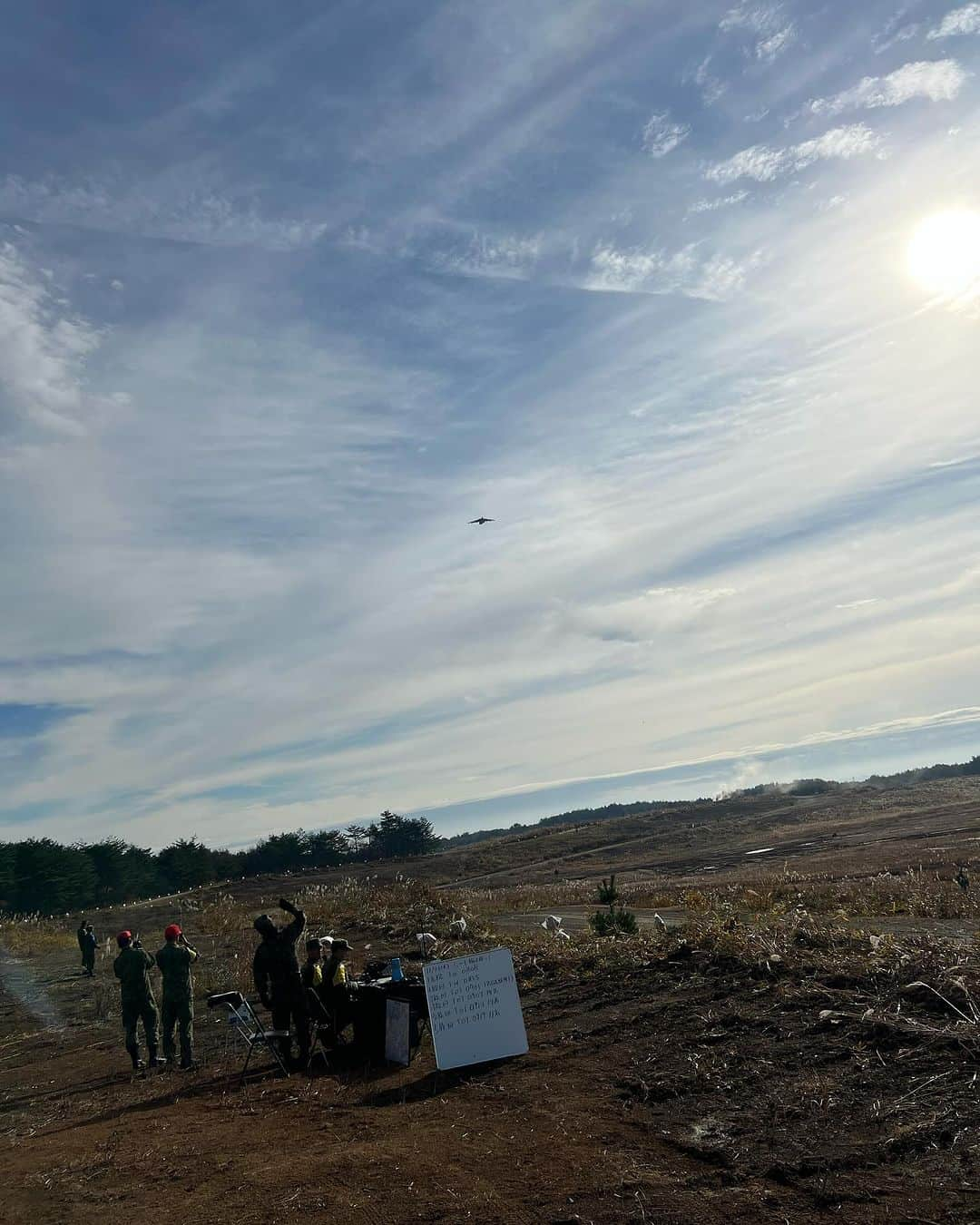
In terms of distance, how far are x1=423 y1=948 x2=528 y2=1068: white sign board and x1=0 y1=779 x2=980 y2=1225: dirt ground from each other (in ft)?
0.85

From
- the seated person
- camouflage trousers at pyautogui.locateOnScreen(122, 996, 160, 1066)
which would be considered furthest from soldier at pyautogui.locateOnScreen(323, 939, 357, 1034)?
camouflage trousers at pyautogui.locateOnScreen(122, 996, 160, 1066)

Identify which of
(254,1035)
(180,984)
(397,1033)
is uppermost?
(180,984)

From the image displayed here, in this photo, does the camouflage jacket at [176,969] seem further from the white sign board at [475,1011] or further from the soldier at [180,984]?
the white sign board at [475,1011]

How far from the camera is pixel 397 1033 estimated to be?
1090 cm

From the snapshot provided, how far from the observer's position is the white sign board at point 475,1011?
10.0 meters

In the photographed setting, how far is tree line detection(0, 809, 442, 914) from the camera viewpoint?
67.6 meters

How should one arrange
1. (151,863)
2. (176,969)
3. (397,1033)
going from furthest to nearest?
(151,863), (176,969), (397,1033)

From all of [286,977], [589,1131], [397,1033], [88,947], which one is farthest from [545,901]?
[589,1131]

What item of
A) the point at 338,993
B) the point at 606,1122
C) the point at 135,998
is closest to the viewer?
the point at 606,1122

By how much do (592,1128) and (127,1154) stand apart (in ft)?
14.7

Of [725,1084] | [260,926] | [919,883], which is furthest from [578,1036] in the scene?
[919,883]

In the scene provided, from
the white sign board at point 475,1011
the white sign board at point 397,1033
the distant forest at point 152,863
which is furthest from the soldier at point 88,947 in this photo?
the distant forest at point 152,863

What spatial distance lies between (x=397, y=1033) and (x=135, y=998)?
14.1ft

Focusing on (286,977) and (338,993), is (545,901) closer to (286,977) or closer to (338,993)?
(338,993)
